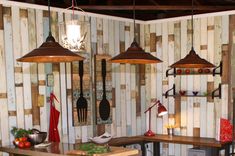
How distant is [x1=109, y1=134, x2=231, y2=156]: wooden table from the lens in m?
4.96

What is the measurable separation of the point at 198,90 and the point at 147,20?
1447mm

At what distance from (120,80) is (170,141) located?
1.21 meters

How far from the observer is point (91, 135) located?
5.31 m

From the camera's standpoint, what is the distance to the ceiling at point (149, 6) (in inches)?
182

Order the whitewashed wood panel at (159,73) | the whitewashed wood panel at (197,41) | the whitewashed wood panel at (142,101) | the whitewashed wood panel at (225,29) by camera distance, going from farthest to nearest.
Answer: the whitewashed wood panel at (142,101) < the whitewashed wood panel at (159,73) < the whitewashed wood panel at (197,41) < the whitewashed wood panel at (225,29)

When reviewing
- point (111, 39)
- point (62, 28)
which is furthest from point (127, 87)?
point (62, 28)

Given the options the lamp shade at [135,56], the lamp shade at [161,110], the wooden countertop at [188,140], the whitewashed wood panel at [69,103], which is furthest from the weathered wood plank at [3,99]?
the lamp shade at [161,110]

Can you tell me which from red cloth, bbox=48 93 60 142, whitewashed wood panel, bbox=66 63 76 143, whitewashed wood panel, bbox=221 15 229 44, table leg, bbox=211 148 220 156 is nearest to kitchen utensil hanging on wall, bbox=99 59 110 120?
whitewashed wood panel, bbox=66 63 76 143

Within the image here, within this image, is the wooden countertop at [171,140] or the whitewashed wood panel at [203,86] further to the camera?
the whitewashed wood panel at [203,86]

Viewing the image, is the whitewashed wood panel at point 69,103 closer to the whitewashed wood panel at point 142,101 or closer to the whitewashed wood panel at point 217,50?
the whitewashed wood panel at point 142,101

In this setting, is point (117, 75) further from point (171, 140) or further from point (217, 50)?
point (217, 50)

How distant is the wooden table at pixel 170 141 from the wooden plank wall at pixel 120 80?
24 cm

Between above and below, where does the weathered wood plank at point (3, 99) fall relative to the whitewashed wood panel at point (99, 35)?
below

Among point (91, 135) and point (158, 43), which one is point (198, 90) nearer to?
point (158, 43)
